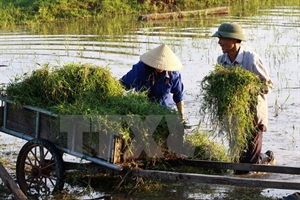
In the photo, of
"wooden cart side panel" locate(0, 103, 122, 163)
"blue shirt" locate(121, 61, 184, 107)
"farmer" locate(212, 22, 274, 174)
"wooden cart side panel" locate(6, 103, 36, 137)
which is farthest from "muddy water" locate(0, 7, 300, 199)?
"wooden cart side panel" locate(6, 103, 36, 137)

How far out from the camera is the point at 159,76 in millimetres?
5895

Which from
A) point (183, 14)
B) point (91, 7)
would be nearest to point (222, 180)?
point (183, 14)

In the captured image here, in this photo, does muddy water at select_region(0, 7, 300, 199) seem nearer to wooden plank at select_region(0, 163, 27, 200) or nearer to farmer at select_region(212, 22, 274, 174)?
farmer at select_region(212, 22, 274, 174)

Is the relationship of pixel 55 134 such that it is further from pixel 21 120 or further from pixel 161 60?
pixel 161 60

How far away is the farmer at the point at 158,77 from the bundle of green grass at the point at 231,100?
513mm

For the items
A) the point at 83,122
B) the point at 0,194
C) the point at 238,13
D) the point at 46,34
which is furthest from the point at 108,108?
the point at 238,13

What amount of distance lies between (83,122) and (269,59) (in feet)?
22.7

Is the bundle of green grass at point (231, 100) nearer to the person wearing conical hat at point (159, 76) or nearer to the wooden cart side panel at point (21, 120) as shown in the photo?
the person wearing conical hat at point (159, 76)

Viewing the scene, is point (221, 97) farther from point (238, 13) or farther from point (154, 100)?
point (238, 13)

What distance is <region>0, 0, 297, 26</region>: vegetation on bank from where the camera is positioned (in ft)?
54.7

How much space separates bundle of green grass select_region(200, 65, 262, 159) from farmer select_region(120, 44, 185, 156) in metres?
0.51

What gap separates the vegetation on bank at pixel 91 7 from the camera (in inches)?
657

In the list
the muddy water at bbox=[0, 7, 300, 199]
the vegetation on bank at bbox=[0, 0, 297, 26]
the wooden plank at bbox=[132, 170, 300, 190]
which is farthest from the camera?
the vegetation on bank at bbox=[0, 0, 297, 26]

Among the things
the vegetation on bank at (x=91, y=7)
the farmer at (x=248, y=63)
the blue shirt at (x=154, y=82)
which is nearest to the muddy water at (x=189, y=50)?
the farmer at (x=248, y=63)
